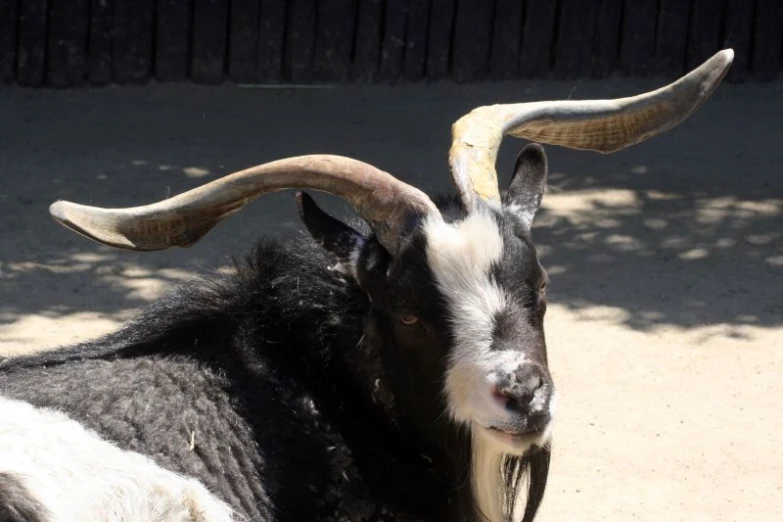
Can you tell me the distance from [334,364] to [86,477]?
1.07 meters

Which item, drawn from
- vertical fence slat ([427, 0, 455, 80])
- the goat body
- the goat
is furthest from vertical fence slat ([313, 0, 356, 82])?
the goat body

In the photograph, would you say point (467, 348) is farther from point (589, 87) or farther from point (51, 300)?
point (589, 87)

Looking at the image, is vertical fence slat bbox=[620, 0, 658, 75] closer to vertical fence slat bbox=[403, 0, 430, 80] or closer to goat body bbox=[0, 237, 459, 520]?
vertical fence slat bbox=[403, 0, 430, 80]

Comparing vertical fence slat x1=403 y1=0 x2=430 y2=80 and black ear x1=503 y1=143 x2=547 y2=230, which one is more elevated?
vertical fence slat x1=403 y1=0 x2=430 y2=80

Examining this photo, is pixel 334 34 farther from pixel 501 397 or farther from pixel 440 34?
pixel 501 397

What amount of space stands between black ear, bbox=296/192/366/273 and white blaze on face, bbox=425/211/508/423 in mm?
353

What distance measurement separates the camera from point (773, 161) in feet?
32.4

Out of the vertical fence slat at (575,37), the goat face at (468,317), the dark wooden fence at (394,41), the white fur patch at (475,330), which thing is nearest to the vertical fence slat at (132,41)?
the dark wooden fence at (394,41)

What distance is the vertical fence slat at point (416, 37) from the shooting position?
35.5 ft

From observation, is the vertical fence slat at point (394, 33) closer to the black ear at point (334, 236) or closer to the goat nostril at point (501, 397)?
the black ear at point (334, 236)

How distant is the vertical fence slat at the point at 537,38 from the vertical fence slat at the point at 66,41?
12.0 feet

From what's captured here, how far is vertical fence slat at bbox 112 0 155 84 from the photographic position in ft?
35.0

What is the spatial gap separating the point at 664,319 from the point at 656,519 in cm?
215

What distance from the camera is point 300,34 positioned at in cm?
1084
